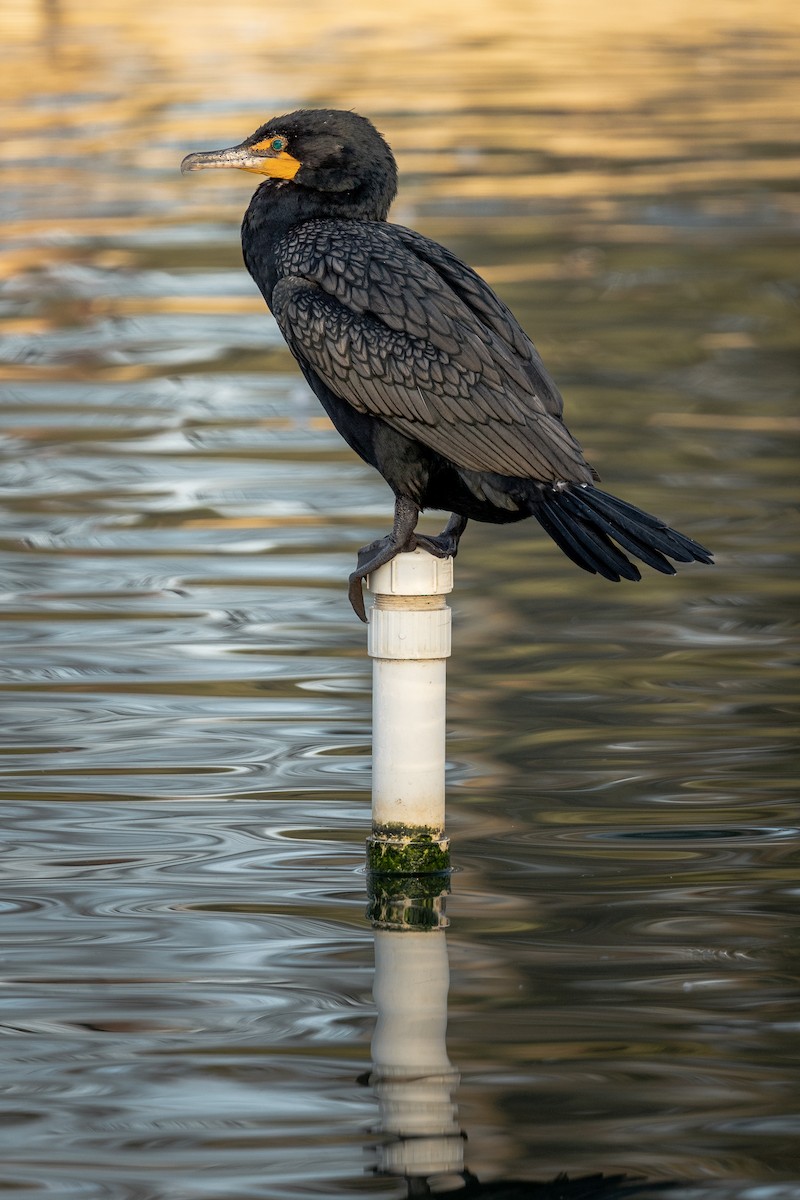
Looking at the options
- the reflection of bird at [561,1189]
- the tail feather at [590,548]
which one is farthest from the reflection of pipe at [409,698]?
the reflection of bird at [561,1189]

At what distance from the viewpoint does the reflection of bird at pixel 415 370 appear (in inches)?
203

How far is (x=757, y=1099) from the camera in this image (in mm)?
4035

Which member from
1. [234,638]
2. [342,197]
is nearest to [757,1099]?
[342,197]

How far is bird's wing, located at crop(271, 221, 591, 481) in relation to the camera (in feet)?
17.0

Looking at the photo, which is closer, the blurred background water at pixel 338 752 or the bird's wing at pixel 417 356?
the blurred background water at pixel 338 752

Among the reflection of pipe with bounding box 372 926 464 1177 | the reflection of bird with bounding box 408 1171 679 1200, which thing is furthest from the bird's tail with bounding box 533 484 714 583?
the reflection of bird with bounding box 408 1171 679 1200

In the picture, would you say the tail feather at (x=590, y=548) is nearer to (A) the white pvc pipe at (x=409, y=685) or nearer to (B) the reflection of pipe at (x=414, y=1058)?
(A) the white pvc pipe at (x=409, y=685)

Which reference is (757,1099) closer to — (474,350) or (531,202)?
(474,350)

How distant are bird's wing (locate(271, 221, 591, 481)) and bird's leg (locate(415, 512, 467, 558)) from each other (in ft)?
0.71

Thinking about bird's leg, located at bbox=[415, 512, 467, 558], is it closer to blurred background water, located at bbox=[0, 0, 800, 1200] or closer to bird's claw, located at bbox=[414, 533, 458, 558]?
bird's claw, located at bbox=[414, 533, 458, 558]

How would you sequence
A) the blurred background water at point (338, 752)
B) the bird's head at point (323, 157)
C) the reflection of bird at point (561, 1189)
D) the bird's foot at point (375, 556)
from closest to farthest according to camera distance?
1. the reflection of bird at point (561, 1189)
2. the blurred background water at point (338, 752)
3. the bird's foot at point (375, 556)
4. the bird's head at point (323, 157)

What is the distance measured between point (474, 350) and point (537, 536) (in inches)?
141

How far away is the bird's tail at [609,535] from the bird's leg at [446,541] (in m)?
0.28

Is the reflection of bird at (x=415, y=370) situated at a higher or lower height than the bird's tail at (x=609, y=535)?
higher
